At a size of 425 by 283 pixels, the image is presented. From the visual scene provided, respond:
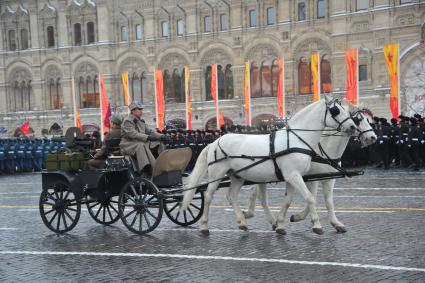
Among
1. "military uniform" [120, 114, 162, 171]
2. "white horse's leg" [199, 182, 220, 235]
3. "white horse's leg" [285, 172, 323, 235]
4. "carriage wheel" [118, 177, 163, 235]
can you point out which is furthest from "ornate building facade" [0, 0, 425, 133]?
"carriage wheel" [118, 177, 163, 235]

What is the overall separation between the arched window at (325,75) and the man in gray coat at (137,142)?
1229 inches

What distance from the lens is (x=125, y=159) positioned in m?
9.55

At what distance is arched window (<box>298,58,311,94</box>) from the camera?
40.0 m

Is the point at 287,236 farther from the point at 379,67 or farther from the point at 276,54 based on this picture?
the point at 276,54

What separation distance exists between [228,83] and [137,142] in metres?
34.2

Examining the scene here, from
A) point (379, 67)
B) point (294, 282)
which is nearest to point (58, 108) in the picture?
point (379, 67)

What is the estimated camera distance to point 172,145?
23.7 metres

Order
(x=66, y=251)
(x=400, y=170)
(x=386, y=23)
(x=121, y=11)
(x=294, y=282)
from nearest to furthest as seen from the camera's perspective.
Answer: (x=294, y=282)
(x=66, y=251)
(x=400, y=170)
(x=386, y=23)
(x=121, y=11)

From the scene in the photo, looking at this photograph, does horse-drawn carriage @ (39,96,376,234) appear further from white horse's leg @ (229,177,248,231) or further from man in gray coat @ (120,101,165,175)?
man in gray coat @ (120,101,165,175)

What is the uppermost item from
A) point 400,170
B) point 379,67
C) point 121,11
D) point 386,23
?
point 121,11

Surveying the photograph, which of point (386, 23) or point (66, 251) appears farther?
point (386, 23)

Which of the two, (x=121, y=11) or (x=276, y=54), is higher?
(x=121, y=11)

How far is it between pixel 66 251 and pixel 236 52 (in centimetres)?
3429

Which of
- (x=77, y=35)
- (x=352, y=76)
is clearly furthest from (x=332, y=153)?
(x=77, y=35)
